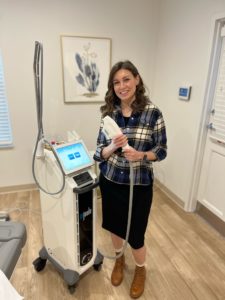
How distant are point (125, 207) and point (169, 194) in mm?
1475

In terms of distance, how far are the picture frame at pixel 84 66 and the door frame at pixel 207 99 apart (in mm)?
1120

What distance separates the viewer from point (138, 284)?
1513mm

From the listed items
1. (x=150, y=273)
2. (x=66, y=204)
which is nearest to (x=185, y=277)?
(x=150, y=273)

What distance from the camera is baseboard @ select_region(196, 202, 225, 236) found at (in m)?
2.10

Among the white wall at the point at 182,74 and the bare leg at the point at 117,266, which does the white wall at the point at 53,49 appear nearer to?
the white wall at the point at 182,74

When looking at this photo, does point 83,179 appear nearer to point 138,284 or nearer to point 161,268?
point 138,284

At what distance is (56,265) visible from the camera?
1571 mm

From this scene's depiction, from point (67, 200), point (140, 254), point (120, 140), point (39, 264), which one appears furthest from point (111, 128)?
point (39, 264)

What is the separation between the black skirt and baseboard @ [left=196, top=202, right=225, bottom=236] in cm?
104

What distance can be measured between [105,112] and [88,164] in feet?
1.04

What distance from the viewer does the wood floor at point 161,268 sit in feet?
4.97

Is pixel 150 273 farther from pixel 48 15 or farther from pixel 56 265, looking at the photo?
pixel 48 15

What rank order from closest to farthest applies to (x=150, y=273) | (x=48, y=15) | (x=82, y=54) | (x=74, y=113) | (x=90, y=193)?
(x=90, y=193) < (x=150, y=273) < (x=48, y=15) < (x=82, y=54) < (x=74, y=113)

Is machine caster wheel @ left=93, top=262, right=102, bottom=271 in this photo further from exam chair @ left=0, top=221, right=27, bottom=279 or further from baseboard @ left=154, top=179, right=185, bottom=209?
baseboard @ left=154, top=179, right=185, bottom=209
